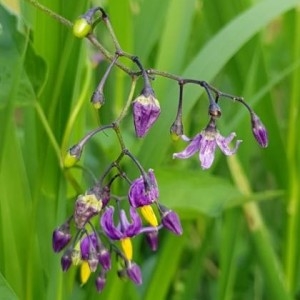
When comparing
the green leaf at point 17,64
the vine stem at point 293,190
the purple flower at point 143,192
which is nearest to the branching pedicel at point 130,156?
the purple flower at point 143,192

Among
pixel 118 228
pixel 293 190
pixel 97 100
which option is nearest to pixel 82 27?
pixel 97 100

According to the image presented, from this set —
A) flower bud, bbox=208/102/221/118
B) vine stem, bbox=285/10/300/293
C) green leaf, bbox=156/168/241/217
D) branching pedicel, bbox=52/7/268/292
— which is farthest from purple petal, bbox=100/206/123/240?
vine stem, bbox=285/10/300/293

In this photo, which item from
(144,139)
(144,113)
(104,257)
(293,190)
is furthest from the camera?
(293,190)

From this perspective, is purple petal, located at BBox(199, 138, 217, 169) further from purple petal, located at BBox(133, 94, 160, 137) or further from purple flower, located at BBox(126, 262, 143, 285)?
purple flower, located at BBox(126, 262, 143, 285)

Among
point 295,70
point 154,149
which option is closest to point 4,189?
point 154,149

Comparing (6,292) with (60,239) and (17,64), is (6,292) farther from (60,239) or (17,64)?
(17,64)

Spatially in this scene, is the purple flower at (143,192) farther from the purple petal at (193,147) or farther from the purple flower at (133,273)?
the purple flower at (133,273)
